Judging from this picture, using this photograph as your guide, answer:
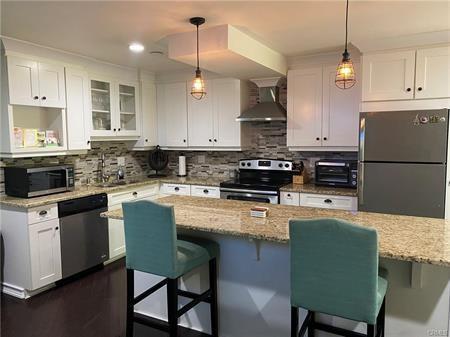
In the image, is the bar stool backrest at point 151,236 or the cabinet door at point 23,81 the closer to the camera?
the bar stool backrest at point 151,236

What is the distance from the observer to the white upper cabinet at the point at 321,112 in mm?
3680

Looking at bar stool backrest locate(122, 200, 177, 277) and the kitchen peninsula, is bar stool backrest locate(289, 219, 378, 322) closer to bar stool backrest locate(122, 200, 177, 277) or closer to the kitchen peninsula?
the kitchen peninsula

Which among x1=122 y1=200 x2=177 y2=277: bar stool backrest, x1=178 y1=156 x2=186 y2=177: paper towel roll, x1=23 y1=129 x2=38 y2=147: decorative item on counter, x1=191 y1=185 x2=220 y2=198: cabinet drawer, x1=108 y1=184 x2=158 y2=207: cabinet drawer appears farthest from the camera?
x1=178 y1=156 x2=186 y2=177: paper towel roll

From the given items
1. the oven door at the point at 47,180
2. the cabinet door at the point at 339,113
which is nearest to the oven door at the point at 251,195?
the cabinet door at the point at 339,113

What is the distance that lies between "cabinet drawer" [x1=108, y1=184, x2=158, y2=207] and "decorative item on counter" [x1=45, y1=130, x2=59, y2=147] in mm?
799

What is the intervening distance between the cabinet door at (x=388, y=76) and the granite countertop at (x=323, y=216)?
138 centimetres

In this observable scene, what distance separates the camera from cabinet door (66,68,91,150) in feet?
12.0

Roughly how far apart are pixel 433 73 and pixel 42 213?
147 inches

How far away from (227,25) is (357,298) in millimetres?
2134

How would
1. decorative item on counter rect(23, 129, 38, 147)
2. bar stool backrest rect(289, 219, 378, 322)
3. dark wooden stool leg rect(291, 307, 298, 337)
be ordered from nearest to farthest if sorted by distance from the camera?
1. bar stool backrest rect(289, 219, 378, 322)
2. dark wooden stool leg rect(291, 307, 298, 337)
3. decorative item on counter rect(23, 129, 38, 147)

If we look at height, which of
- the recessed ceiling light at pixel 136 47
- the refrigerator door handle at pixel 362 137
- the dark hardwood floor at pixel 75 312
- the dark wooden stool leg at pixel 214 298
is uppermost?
the recessed ceiling light at pixel 136 47

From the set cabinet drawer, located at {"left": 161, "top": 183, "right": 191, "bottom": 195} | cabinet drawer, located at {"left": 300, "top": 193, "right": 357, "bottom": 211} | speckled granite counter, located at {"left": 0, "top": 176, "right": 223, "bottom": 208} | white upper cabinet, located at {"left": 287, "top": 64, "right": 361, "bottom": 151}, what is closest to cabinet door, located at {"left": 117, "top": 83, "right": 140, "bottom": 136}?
speckled granite counter, located at {"left": 0, "top": 176, "right": 223, "bottom": 208}

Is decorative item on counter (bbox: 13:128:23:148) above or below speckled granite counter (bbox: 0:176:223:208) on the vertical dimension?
above

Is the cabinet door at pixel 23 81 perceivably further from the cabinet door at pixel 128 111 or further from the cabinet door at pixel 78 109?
the cabinet door at pixel 128 111
